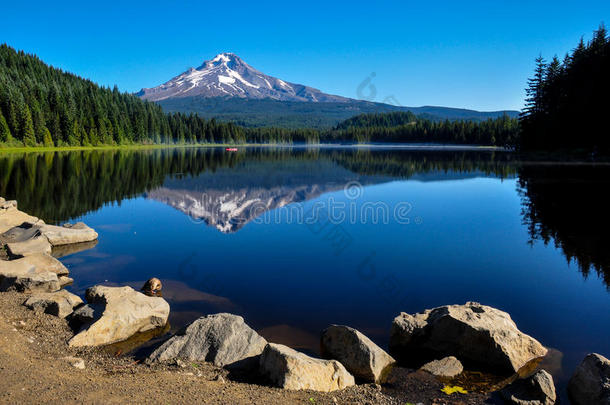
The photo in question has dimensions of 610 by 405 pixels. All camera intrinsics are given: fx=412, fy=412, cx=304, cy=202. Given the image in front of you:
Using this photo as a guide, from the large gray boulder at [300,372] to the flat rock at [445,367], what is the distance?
2010 mm

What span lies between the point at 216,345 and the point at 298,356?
6.32ft

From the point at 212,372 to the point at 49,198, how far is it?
26.7 m

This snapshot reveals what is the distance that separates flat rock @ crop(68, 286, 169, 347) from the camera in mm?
9047

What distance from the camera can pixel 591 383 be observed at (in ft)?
23.9

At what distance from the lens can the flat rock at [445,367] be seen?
27.7 ft

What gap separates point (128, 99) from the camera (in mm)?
155500

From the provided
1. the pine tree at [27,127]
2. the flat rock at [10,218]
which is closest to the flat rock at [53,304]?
the flat rock at [10,218]

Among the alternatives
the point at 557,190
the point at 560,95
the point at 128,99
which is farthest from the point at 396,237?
the point at 128,99

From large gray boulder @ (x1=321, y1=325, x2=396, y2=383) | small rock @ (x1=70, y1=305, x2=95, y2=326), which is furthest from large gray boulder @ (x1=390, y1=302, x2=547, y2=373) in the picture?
small rock @ (x1=70, y1=305, x2=95, y2=326)

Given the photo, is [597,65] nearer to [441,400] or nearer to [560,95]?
[560,95]

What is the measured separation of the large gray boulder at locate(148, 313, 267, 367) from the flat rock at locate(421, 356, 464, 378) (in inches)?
140

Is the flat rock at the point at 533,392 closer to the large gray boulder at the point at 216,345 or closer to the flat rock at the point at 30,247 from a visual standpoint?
the large gray boulder at the point at 216,345

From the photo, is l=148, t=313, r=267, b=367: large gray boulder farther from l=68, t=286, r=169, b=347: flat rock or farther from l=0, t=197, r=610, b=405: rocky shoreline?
l=68, t=286, r=169, b=347: flat rock

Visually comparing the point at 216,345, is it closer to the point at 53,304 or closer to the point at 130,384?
the point at 130,384
